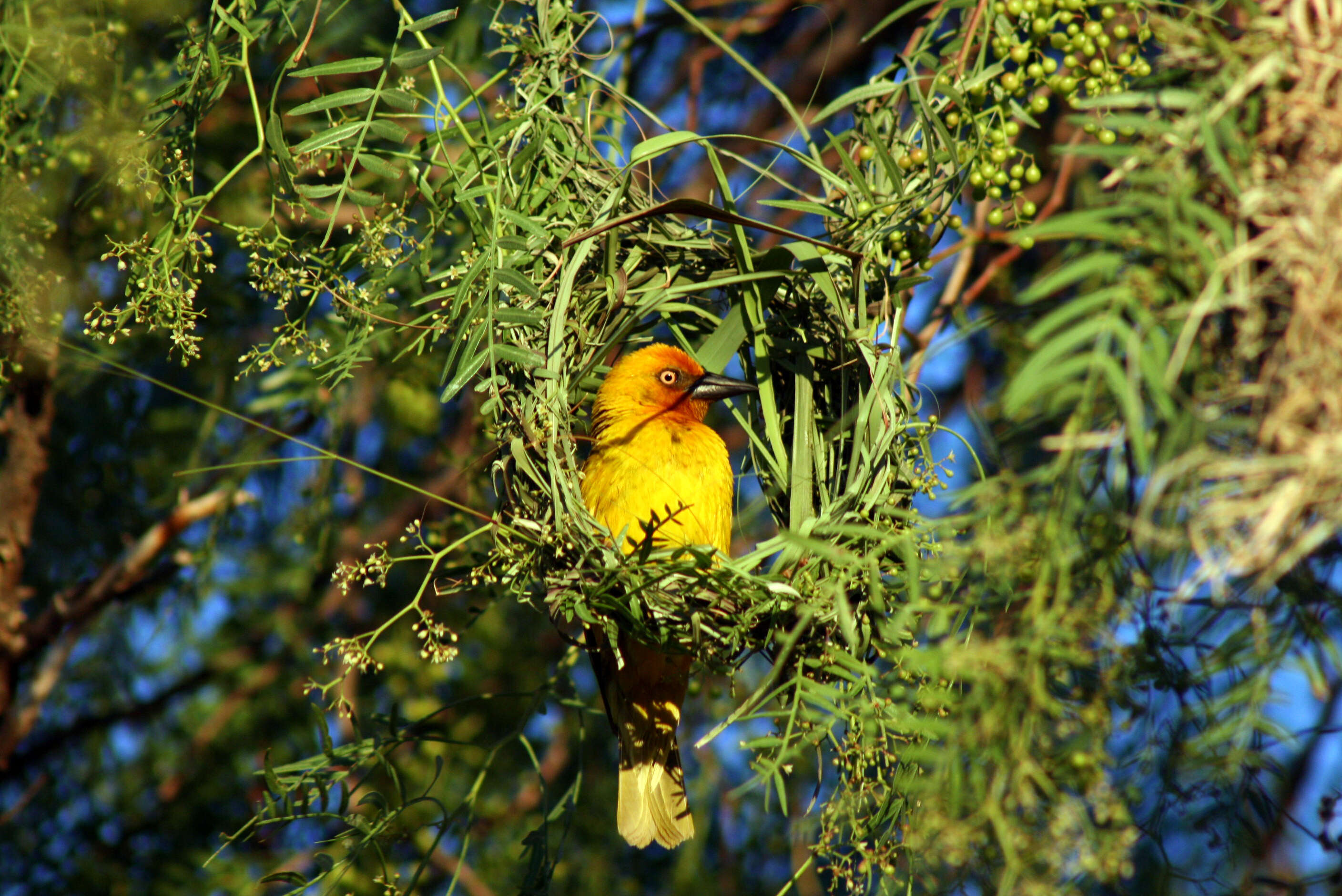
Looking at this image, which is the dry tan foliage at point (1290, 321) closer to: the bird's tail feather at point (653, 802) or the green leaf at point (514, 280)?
the green leaf at point (514, 280)

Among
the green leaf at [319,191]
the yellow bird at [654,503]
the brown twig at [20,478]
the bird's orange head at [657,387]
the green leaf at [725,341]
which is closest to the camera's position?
the green leaf at [319,191]

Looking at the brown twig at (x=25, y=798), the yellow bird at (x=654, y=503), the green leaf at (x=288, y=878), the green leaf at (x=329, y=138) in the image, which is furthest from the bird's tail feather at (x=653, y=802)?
the brown twig at (x=25, y=798)

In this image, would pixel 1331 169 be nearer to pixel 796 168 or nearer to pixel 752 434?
pixel 752 434

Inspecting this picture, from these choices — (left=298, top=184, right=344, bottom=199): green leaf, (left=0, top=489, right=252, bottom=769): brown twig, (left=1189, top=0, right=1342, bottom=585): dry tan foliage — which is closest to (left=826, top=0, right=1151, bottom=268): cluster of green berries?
(left=1189, top=0, right=1342, bottom=585): dry tan foliage

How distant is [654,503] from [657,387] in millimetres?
384

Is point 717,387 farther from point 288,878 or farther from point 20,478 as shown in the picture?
point 20,478

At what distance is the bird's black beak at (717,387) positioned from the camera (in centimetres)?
306

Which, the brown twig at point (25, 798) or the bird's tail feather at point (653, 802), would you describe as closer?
the bird's tail feather at point (653, 802)

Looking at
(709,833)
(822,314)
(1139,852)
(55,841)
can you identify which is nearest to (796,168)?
(822,314)

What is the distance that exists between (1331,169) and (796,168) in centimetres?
355

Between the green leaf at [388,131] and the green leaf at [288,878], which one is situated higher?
the green leaf at [388,131]

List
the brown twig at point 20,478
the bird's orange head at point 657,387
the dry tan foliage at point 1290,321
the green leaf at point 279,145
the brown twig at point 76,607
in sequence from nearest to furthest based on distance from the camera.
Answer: the dry tan foliage at point 1290,321, the green leaf at point 279,145, the bird's orange head at point 657,387, the brown twig at point 20,478, the brown twig at point 76,607

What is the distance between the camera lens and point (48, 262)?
3.35 meters

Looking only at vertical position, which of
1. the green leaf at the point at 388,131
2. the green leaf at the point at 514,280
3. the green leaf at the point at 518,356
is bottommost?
the green leaf at the point at 518,356
